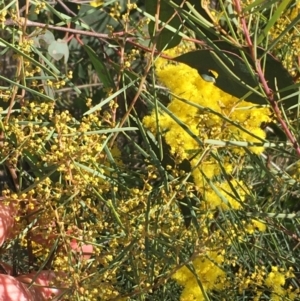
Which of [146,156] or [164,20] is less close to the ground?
[164,20]

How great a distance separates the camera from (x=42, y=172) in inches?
25.4

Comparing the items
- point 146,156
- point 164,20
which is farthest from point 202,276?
point 164,20

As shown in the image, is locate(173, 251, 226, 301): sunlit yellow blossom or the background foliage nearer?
the background foliage

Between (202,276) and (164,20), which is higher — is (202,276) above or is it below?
below

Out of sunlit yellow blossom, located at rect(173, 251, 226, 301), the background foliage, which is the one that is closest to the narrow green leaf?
the background foliage

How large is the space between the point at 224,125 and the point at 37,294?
0.26 metres

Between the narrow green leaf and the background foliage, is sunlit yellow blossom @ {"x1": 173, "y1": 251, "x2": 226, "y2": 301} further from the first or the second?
the narrow green leaf

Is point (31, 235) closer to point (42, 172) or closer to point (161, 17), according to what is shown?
point (42, 172)

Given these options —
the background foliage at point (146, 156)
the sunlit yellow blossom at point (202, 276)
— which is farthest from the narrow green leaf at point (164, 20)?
the sunlit yellow blossom at point (202, 276)

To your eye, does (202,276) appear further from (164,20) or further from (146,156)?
(164,20)

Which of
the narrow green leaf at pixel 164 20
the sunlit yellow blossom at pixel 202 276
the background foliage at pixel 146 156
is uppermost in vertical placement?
the narrow green leaf at pixel 164 20

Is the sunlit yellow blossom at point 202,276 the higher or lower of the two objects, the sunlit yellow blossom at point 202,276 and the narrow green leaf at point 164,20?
the lower

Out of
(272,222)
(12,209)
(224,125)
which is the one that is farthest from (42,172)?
(272,222)

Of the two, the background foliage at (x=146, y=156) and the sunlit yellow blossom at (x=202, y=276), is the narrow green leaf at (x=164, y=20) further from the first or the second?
the sunlit yellow blossom at (x=202, y=276)
